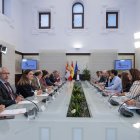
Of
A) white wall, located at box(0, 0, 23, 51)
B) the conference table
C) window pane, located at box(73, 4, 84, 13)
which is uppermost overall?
window pane, located at box(73, 4, 84, 13)

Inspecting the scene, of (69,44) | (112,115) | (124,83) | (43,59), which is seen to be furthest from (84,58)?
(112,115)

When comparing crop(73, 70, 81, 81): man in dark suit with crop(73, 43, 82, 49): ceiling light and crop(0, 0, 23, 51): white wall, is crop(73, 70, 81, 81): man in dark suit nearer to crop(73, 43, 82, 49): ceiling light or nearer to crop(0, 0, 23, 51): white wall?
crop(73, 43, 82, 49): ceiling light

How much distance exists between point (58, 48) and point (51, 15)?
1509 mm

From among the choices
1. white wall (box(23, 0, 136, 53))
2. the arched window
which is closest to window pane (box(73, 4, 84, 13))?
the arched window

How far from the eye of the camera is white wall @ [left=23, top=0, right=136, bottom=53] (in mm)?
11508

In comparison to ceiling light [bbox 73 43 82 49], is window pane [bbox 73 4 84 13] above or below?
above

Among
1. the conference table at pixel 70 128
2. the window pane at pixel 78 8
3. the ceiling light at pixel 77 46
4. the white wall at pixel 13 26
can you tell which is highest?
the window pane at pixel 78 8

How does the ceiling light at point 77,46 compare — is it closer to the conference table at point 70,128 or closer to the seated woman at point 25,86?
the seated woman at point 25,86

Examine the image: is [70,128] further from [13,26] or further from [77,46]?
[77,46]

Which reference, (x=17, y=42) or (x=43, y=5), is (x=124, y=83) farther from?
(x=43, y=5)

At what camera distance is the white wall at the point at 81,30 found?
11.5 metres

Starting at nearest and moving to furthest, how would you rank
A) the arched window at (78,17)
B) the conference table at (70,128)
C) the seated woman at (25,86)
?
the conference table at (70,128), the seated woman at (25,86), the arched window at (78,17)

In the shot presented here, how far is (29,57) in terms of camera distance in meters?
11.6

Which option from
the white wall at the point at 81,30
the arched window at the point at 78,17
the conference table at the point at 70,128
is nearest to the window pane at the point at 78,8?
the arched window at the point at 78,17
